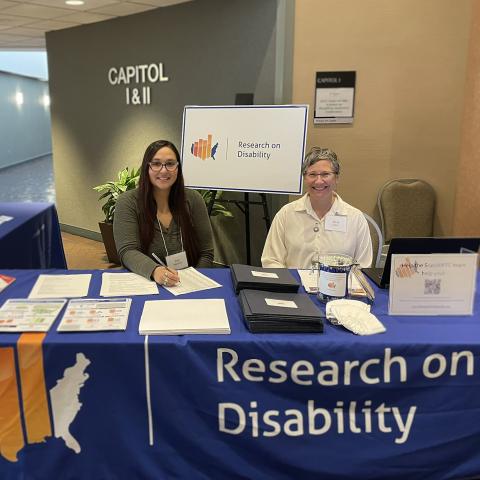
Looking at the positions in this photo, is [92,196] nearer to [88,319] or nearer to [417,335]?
[88,319]

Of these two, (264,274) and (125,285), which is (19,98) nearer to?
(125,285)

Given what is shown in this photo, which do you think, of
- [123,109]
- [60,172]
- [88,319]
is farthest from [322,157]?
[60,172]

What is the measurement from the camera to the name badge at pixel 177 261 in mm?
2172

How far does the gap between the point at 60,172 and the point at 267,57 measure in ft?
11.8

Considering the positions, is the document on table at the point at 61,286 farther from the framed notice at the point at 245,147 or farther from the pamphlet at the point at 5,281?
→ the framed notice at the point at 245,147

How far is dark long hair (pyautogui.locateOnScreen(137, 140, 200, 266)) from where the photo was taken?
2293 mm

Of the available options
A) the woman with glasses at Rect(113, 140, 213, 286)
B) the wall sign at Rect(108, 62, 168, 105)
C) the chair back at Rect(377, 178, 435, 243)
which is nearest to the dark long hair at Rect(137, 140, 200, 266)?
the woman with glasses at Rect(113, 140, 213, 286)

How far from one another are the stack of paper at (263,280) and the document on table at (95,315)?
41 cm

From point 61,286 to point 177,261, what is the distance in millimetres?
550

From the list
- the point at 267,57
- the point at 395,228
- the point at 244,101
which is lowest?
the point at 395,228

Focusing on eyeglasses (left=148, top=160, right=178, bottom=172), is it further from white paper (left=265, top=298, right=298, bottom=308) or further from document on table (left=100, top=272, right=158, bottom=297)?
white paper (left=265, top=298, right=298, bottom=308)

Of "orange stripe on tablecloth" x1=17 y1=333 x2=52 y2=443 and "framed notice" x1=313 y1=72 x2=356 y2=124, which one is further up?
"framed notice" x1=313 y1=72 x2=356 y2=124

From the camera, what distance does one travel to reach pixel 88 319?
1490 mm

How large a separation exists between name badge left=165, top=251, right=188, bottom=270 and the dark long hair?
181 millimetres
